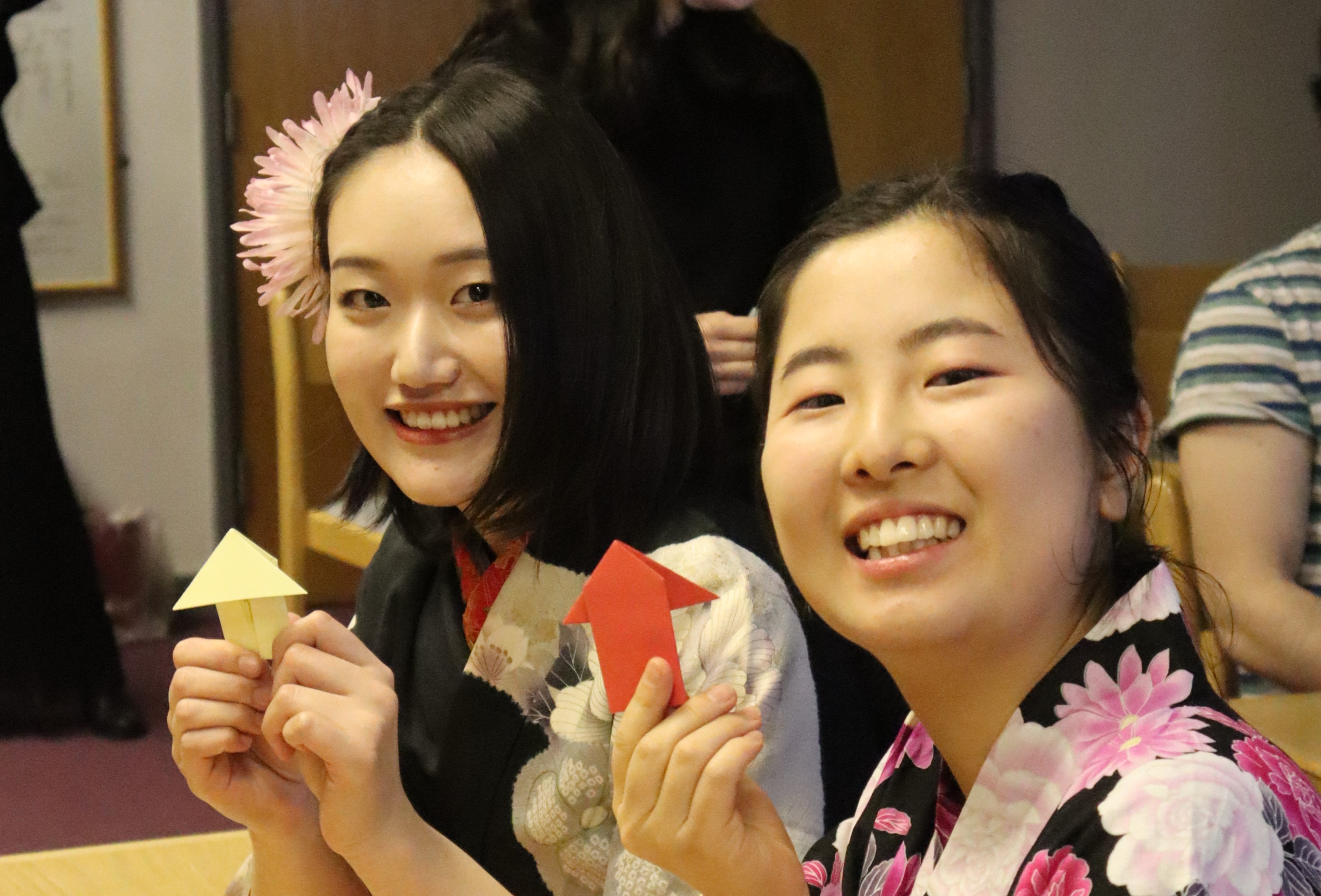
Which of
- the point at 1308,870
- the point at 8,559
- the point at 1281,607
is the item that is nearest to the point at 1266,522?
the point at 1281,607

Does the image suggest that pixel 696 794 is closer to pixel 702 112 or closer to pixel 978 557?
pixel 978 557

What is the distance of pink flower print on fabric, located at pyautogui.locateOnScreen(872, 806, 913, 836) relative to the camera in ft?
2.96

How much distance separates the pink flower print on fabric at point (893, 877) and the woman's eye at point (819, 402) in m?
0.29

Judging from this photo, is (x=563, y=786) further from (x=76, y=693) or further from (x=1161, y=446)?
(x=76, y=693)

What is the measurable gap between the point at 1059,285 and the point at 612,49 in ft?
3.06

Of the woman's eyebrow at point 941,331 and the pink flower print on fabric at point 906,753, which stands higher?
the woman's eyebrow at point 941,331

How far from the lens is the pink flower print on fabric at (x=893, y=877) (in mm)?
872

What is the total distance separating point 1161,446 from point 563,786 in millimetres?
926

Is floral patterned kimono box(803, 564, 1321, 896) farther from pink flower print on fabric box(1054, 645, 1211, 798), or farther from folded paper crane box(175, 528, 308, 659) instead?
folded paper crane box(175, 528, 308, 659)

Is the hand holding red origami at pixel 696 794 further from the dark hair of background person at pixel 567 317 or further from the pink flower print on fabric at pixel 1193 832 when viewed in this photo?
the dark hair of background person at pixel 567 317

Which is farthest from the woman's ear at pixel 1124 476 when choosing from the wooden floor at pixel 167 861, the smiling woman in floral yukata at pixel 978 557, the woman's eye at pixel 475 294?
the woman's eye at pixel 475 294

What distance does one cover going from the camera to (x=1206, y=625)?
145 centimetres

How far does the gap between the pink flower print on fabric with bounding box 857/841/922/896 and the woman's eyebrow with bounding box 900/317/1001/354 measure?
12.7 inches

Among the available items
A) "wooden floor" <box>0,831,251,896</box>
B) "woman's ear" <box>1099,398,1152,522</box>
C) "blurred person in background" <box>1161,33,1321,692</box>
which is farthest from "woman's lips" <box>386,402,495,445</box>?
"blurred person in background" <box>1161,33,1321,692</box>
